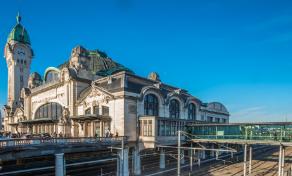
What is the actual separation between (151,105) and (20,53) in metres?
57.9

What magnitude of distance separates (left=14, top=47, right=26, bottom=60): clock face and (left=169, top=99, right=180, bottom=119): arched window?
189ft

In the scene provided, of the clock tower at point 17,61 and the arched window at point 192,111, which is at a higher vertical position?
the clock tower at point 17,61

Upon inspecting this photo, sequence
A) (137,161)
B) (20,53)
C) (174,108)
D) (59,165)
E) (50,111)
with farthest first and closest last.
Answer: (20,53) < (50,111) < (174,108) < (137,161) < (59,165)

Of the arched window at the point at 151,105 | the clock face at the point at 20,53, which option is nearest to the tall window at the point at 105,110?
the arched window at the point at 151,105

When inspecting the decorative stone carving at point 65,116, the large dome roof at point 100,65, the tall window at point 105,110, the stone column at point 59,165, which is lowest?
the stone column at point 59,165

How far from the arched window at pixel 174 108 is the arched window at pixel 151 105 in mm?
4464

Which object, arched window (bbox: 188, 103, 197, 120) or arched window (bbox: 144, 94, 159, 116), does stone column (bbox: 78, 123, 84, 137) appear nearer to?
arched window (bbox: 144, 94, 159, 116)

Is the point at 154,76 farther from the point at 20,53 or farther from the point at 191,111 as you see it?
the point at 20,53

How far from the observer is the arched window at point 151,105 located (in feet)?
136

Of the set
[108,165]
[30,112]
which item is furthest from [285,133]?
[30,112]

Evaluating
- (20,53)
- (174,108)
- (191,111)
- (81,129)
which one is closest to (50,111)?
(81,129)

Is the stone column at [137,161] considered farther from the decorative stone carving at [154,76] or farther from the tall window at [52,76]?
the tall window at [52,76]

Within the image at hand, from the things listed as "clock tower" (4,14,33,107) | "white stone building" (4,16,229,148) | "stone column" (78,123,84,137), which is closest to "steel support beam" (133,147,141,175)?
"white stone building" (4,16,229,148)

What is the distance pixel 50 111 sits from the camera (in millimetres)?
51531
